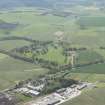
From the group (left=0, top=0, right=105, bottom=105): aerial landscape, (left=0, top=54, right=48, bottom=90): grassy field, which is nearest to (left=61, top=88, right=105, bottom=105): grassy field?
(left=0, top=0, right=105, bottom=105): aerial landscape

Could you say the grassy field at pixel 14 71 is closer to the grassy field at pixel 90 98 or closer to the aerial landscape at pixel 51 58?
the aerial landscape at pixel 51 58

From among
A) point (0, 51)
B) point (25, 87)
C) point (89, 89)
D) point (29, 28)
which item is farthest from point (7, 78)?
point (29, 28)

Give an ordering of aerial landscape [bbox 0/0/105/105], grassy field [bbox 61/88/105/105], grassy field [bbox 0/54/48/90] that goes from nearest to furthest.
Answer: grassy field [bbox 61/88/105/105] → aerial landscape [bbox 0/0/105/105] → grassy field [bbox 0/54/48/90]

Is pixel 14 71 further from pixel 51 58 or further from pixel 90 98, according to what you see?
pixel 90 98

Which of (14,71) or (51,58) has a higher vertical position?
(51,58)

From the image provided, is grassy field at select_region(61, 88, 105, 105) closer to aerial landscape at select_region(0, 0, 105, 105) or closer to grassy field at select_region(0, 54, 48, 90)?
aerial landscape at select_region(0, 0, 105, 105)

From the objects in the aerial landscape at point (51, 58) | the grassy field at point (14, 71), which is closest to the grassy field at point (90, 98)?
the aerial landscape at point (51, 58)

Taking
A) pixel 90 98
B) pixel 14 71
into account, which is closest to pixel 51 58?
pixel 14 71

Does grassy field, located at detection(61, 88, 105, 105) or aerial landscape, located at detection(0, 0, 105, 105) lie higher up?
aerial landscape, located at detection(0, 0, 105, 105)

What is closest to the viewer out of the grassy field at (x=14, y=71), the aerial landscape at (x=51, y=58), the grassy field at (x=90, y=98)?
the grassy field at (x=90, y=98)

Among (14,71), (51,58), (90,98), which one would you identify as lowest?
(90,98)
